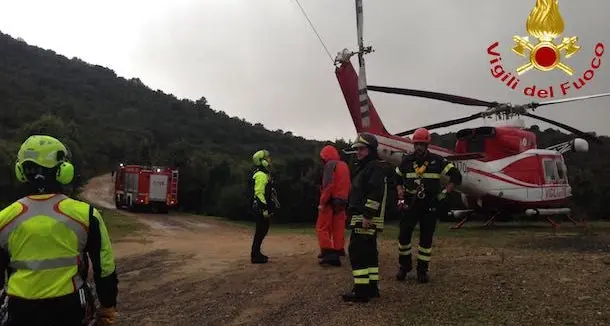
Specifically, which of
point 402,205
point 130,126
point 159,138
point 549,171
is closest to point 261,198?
point 402,205

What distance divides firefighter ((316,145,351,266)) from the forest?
952cm

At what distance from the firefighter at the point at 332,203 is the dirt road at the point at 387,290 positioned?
33cm

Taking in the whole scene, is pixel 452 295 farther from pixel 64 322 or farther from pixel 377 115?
pixel 377 115

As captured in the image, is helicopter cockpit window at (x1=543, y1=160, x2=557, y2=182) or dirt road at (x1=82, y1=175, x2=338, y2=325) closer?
dirt road at (x1=82, y1=175, x2=338, y2=325)

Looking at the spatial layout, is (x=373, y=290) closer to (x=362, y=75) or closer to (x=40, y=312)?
(x=40, y=312)

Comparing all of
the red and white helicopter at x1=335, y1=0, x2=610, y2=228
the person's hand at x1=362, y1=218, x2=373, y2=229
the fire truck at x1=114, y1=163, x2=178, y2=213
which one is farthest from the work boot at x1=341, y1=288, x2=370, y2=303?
the fire truck at x1=114, y1=163, x2=178, y2=213

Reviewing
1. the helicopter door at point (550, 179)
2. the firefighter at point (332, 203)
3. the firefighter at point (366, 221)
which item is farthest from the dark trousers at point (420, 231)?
the helicopter door at point (550, 179)

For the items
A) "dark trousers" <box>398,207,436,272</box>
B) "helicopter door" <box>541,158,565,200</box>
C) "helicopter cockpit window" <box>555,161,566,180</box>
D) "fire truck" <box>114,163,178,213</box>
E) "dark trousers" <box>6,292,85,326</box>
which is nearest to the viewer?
"dark trousers" <box>6,292,85,326</box>

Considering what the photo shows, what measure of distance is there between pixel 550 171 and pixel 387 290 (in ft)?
38.3

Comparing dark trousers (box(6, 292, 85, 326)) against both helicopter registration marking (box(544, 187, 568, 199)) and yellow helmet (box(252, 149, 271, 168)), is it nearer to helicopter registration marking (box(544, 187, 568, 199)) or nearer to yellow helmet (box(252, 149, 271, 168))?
yellow helmet (box(252, 149, 271, 168))

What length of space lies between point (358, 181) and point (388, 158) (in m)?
8.59

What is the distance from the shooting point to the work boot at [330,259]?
7.91m

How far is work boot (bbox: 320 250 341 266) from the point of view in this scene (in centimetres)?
791

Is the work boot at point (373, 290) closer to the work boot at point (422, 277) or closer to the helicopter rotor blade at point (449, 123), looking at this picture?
the work boot at point (422, 277)
